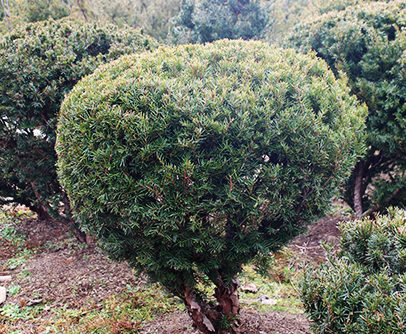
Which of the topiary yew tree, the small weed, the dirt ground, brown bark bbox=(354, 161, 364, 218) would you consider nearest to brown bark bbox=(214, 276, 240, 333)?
the topiary yew tree

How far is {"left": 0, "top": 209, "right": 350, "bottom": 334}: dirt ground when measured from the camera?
3.89 metres

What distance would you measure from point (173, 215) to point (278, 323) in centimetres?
228

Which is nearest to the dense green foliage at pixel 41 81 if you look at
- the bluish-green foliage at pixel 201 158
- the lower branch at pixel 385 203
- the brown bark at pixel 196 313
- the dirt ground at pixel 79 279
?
the dirt ground at pixel 79 279

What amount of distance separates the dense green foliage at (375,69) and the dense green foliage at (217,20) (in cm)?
349

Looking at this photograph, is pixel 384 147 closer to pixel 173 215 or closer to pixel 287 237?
pixel 287 237

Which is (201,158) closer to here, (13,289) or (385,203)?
(13,289)

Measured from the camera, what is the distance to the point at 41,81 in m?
4.56

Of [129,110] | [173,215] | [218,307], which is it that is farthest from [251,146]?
[218,307]

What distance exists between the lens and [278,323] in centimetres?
386

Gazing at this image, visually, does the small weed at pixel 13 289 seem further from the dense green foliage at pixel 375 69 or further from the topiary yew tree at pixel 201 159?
the dense green foliage at pixel 375 69

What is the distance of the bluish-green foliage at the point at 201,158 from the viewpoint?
2.59 metres

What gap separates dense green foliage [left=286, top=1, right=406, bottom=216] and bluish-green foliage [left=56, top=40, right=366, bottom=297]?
7.51 ft

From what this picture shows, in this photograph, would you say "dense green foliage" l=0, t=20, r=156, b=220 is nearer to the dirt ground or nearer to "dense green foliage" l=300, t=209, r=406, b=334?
the dirt ground

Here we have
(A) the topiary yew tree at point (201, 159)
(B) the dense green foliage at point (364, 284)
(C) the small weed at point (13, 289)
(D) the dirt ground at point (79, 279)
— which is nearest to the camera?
(B) the dense green foliage at point (364, 284)
